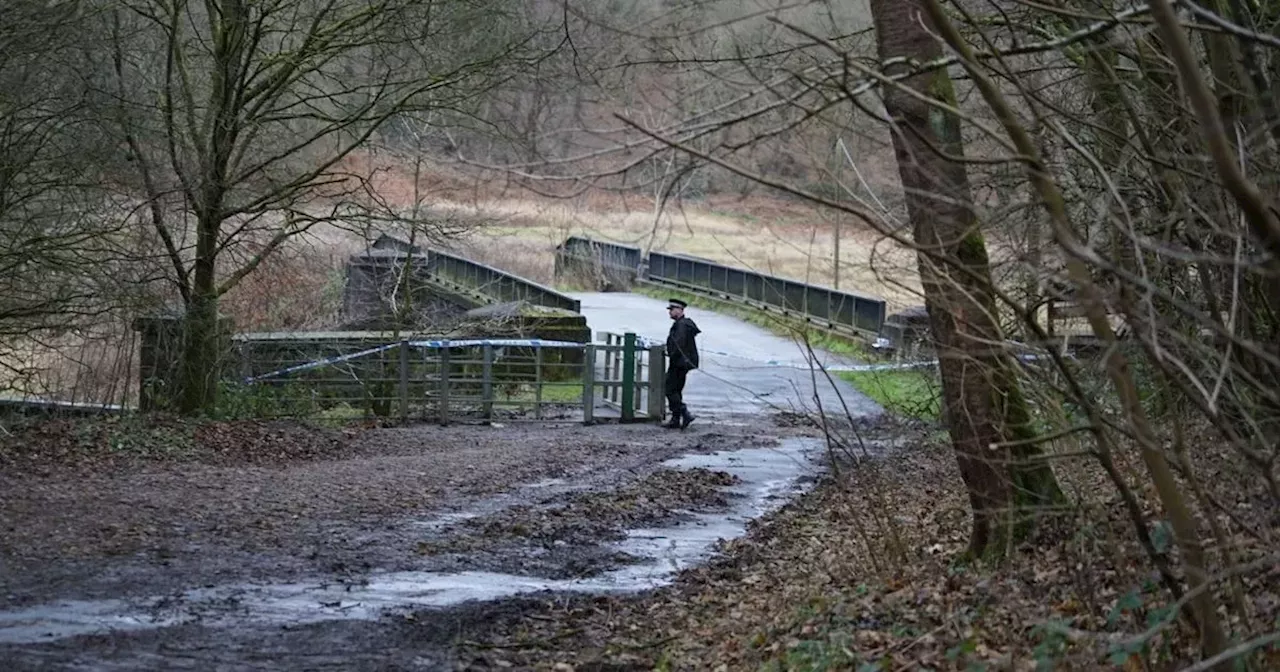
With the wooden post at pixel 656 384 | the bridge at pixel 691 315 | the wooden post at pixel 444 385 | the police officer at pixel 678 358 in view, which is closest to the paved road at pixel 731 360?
the bridge at pixel 691 315

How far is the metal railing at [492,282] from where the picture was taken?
3212cm

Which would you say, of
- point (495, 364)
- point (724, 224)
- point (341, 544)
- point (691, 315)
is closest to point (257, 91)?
point (495, 364)

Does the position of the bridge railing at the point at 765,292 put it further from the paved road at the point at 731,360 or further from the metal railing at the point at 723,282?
the paved road at the point at 731,360

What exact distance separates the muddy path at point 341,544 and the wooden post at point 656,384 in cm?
436

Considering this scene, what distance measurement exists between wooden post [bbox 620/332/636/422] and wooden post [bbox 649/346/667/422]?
0.29 meters

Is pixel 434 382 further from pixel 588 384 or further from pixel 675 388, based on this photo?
pixel 675 388

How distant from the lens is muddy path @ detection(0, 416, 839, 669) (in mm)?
8117

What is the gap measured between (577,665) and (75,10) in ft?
38.6

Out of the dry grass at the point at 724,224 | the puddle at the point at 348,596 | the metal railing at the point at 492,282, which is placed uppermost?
the metal railing at the point at 492,282

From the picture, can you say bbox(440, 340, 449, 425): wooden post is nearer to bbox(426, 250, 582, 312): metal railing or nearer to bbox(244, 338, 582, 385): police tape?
bbox(244, 338, 582, 385): police tape

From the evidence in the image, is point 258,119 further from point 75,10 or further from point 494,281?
point 494,281

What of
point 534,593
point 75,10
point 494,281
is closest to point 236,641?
point 534,593

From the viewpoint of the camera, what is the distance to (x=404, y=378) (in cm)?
2338

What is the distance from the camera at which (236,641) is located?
26.3ft
